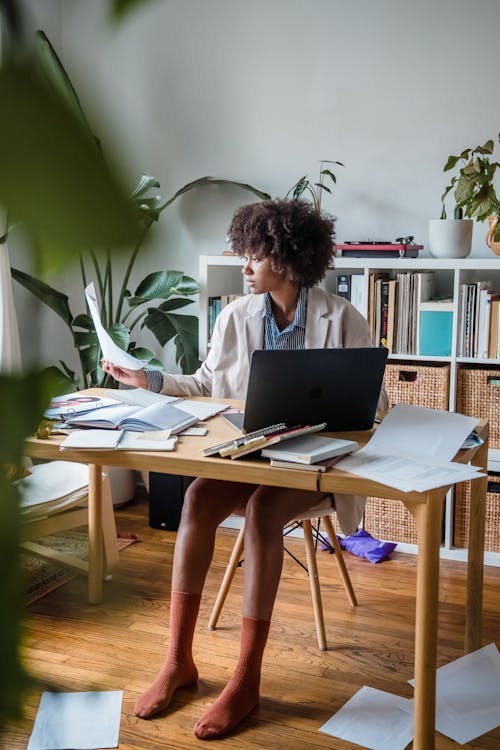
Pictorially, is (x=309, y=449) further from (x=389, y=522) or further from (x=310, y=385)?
(x=389, y=522)

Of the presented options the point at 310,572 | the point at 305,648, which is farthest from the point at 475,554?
the point at 305,648

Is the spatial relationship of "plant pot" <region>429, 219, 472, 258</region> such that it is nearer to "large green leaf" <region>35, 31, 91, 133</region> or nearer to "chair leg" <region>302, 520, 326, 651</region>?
"chair leg" <region>302, 520, 326, 651</region>

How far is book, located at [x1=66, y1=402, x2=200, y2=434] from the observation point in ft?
6.30

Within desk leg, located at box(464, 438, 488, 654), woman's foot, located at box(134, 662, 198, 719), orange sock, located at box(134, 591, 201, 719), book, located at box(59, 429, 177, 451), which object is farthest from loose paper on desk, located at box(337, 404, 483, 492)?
woman's foot, located at box(134, 662, 198, 719)

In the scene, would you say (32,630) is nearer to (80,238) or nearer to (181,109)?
(80,238)

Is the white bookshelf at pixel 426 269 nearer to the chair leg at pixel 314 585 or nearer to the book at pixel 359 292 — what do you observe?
the book at pixel 359 292

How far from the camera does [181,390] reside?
2326mm

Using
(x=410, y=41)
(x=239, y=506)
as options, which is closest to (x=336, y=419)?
(x=239, y=506)

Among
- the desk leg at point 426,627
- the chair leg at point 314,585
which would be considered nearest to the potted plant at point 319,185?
the chair leg at point 314,585

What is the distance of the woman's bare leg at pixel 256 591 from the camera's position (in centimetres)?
195

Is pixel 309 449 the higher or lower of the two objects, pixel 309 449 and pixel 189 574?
the higher

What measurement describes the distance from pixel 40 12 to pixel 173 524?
318cm

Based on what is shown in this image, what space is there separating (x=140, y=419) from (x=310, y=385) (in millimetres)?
416

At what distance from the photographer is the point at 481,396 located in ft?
9.95
